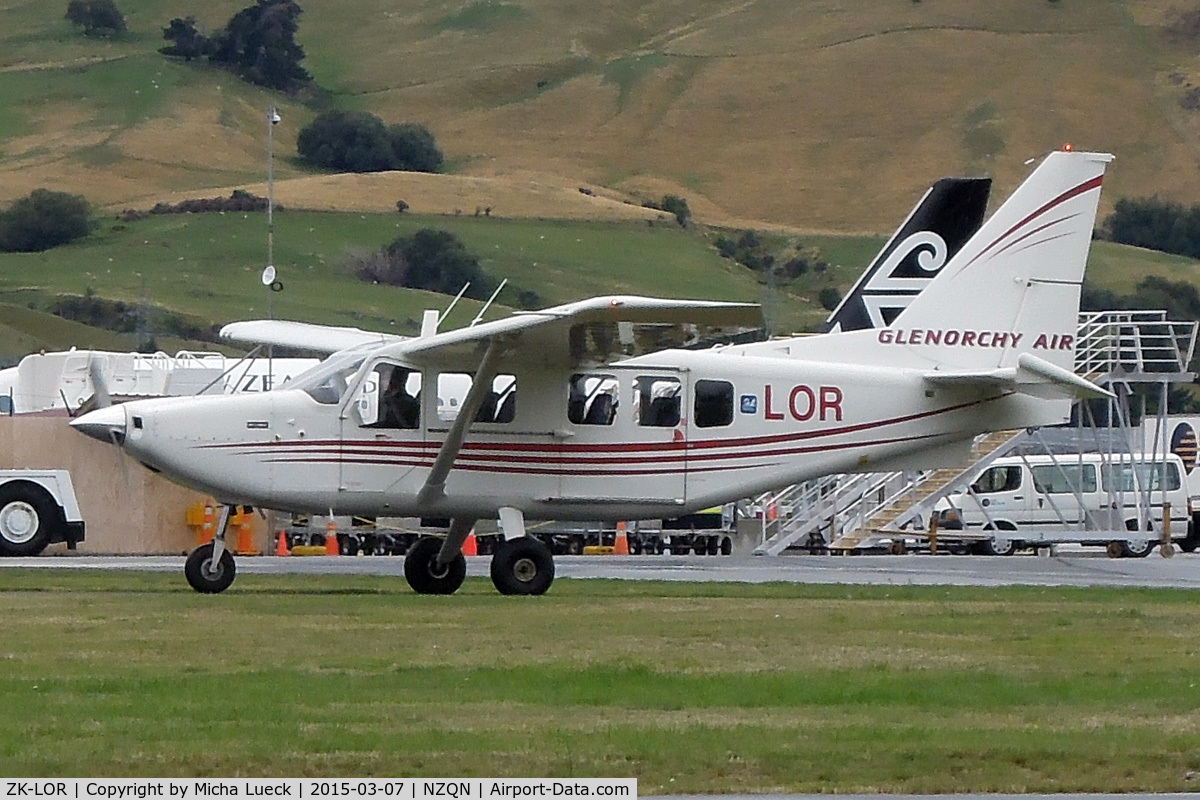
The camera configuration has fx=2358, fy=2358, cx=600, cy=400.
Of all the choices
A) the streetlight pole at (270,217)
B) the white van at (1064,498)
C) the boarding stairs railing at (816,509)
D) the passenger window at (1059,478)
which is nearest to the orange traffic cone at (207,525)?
the streetlight pole at (270,217)

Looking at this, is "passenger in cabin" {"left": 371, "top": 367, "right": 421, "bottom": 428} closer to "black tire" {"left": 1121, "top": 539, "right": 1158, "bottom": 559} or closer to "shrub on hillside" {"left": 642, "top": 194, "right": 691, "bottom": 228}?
"black tire" {"left": 1121, "top": 539, "right": 1158, "bottom": 559}

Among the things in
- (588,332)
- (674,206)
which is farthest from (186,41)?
(588,332)

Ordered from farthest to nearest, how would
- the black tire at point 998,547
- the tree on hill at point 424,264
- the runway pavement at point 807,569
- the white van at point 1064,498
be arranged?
1. the tree on hill at point 424,264
2. the black tire at point 998,547
3. the white van at point 1064,498
4. the runway pavement at point 807,569

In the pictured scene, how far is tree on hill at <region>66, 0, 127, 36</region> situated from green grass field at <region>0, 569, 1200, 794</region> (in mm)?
168500

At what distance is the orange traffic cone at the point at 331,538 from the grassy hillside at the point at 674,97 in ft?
300

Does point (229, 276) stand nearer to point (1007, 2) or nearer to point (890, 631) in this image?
point (1007, 2)

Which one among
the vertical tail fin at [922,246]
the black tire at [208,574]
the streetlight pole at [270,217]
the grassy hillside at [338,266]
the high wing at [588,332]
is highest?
the grassy hillside at [338,266]

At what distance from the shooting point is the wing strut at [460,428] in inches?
856

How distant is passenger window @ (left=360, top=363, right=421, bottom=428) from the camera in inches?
879

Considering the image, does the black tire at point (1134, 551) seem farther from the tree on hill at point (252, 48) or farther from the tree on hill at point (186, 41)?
the tree on hill at point (186, 41)

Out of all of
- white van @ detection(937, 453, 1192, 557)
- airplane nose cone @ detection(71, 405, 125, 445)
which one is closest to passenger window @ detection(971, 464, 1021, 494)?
white van @ detection(937, 453, 1192, 557)

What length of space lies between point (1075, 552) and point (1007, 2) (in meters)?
134

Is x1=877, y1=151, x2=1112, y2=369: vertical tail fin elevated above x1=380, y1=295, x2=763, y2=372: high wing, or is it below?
above

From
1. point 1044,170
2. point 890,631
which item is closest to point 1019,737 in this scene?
point 890,631
